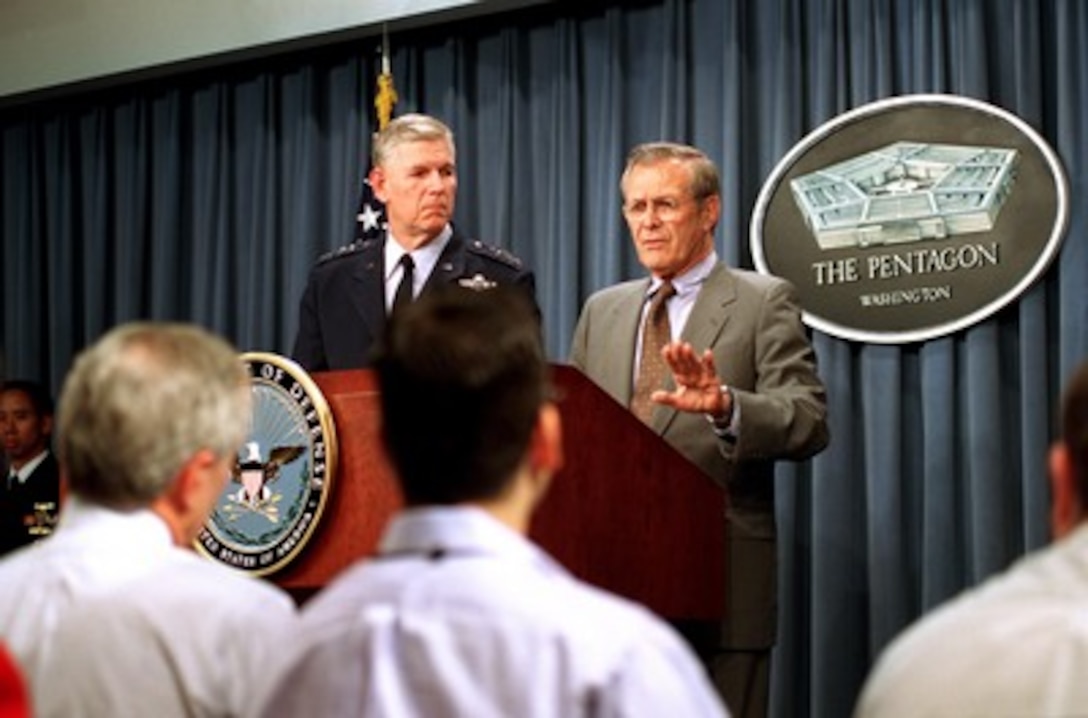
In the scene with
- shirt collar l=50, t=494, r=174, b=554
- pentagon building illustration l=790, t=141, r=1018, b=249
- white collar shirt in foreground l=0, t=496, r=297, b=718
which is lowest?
white collar shirt in foreground l=0, t=496, r=297, b=718

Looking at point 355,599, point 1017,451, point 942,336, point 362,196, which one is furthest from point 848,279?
point 355,599

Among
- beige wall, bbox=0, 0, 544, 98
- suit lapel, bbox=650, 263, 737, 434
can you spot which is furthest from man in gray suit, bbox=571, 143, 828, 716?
beige wall, bbox=0, 0, 544, 98

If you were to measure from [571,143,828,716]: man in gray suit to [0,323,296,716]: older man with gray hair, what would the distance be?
1.42 metres

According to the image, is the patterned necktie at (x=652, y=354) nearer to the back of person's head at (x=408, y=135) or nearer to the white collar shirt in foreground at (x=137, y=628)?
the back of person's head at (x=408, y=135)

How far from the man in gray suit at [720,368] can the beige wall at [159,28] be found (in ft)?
6.67

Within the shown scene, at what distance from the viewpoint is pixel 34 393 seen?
6.92m

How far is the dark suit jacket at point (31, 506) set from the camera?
6.25 meters

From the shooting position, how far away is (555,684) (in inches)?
62.8

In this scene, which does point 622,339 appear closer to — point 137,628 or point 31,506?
point 137,628

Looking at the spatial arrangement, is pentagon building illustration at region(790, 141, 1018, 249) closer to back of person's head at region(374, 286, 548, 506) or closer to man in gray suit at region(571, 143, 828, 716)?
man in gray suit at region(571, 143, 828, 716)

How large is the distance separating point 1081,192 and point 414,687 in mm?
3721

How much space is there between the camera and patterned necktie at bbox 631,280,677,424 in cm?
399

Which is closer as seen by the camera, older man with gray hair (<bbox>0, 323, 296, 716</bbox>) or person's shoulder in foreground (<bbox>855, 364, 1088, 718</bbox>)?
person's shoulder in foreground (<bbox>855, 364, 1088, 718</bbox>)

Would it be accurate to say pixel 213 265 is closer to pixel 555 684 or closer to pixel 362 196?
pixel 362 196
